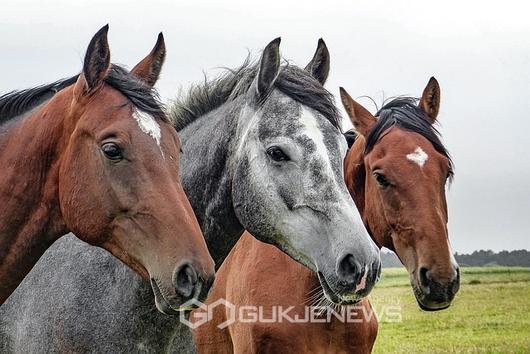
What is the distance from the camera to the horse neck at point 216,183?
18.9 ft

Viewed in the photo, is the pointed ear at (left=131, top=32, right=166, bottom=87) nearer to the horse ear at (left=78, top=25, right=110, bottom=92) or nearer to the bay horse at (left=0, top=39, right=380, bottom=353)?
the horse ear at (left=78, top=25, right=110, bottom=92)

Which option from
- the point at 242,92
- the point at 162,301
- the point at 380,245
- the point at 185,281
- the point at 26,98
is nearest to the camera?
the point at 185,281

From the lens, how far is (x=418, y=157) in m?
6.88

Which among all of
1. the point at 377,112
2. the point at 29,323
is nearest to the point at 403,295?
the point at 377,112

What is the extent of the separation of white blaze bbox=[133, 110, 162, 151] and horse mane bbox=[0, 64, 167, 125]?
50mm

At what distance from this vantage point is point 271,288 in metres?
6.82

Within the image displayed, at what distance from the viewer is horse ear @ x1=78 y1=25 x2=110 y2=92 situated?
461 cm

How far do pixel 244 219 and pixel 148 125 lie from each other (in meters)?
1.20

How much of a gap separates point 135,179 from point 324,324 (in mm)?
2746

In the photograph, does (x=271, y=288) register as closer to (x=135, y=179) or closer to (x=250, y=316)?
(x=250, y=316)

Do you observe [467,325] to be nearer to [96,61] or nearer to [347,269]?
[347,269]

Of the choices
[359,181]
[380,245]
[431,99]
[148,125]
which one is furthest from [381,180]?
[148,125]

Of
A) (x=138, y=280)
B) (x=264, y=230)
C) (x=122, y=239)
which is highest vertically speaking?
(x=122, y=239)

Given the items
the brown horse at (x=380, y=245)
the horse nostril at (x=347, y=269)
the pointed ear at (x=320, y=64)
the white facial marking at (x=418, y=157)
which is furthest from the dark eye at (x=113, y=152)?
the white facial marking at (x=418, y=157)
